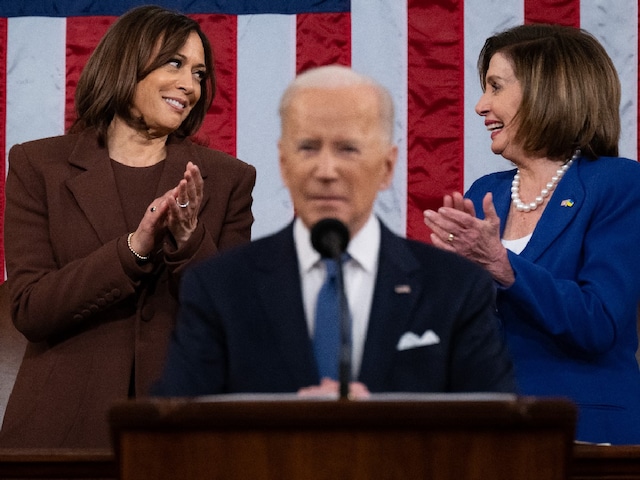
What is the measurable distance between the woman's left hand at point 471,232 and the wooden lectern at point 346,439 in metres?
0.78

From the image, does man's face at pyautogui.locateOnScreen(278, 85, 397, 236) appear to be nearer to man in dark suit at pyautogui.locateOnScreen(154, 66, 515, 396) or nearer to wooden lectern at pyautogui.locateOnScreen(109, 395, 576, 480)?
man in dark suit at pyautogui.locateOnScreen(154, 66, 515, 396)

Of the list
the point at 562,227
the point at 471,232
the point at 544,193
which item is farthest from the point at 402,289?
the point at 544,193

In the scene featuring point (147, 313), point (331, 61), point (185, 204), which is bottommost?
point (147, 313)

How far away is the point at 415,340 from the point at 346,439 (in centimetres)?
29

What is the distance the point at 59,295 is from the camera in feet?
7.17

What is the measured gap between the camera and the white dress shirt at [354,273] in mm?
1499

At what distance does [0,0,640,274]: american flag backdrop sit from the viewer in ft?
10.8

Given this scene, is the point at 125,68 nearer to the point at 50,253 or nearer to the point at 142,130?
the point at 142,130

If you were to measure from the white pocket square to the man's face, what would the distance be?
168 millimetres

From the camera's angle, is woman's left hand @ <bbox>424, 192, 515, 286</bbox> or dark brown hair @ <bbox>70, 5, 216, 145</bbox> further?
dark brown hair @ <bbox>70, 5, 216, 145</bbox>

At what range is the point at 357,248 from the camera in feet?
5.02

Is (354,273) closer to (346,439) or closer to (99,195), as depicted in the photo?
(346,439)

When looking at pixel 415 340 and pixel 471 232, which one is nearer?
pixel 415 340

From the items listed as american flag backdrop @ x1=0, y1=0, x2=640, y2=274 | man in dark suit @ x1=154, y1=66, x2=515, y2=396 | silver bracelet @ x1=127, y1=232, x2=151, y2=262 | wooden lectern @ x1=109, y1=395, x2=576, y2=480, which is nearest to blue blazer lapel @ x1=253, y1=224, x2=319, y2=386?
man in dark suit @ x1=154, y1=66, x2=515, y2=396
